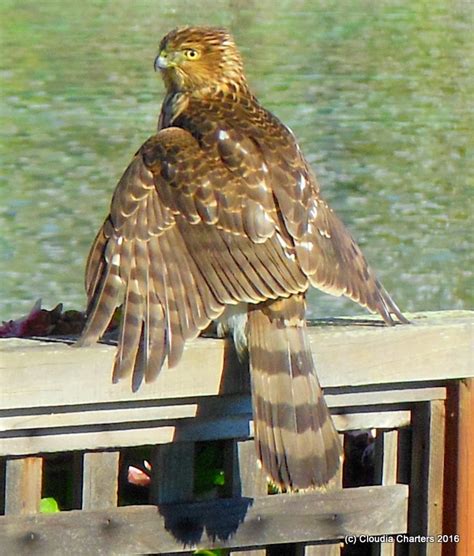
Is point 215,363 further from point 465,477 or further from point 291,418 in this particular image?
point 465,477

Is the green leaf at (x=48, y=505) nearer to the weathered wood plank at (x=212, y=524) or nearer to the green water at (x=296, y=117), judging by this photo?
the weathered wood plank at (x=212, y=524)

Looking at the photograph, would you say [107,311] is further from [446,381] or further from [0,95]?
[0,95]

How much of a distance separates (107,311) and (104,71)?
243 inches

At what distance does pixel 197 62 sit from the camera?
13.2ft

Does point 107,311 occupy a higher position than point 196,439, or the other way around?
point 107,311

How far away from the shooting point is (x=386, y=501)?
3070 millimetres

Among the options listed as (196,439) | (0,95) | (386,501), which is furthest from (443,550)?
(0,95)

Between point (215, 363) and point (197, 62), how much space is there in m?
1.41

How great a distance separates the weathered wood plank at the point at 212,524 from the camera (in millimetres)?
2719

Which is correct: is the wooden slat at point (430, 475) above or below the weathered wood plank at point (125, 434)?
below

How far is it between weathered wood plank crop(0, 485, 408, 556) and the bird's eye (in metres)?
1.51

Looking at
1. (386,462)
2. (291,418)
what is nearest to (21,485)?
Answer: (291,418)

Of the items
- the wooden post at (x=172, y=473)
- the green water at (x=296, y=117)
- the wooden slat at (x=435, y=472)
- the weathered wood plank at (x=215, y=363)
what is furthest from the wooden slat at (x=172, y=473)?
the green water at (x=296, y=117)

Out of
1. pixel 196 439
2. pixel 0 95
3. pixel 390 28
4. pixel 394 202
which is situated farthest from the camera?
pixel 390 28
